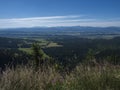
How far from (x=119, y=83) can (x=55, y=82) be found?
1179 millimetres

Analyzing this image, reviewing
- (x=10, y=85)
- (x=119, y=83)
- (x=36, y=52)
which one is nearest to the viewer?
(x=10, y=85)

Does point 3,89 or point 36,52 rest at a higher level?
point 3,89

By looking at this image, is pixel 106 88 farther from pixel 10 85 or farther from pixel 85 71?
pixel 10 85

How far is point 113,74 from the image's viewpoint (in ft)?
16.7

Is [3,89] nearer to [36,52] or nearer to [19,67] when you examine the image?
[19,67]

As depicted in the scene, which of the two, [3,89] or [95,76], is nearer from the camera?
[3,89]

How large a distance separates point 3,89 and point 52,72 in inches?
55.4

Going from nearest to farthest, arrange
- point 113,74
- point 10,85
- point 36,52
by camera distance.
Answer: point 10,85 < point 113,74 < point 36,52

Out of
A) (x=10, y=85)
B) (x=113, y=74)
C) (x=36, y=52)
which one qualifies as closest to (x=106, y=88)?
(x=113, y=74)

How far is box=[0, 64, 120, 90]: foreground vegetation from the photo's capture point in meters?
4.48

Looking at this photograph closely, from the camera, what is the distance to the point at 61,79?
196 inches

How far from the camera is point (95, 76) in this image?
4.96 meters

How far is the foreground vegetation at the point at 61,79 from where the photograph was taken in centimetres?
448

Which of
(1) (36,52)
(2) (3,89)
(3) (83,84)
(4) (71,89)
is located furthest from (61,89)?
(1) (36,52)
